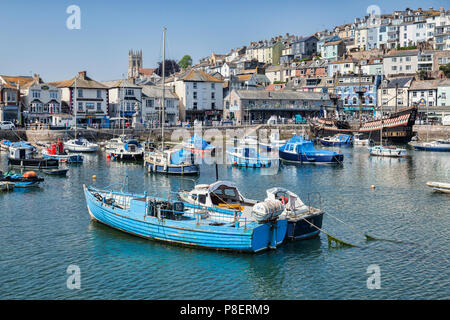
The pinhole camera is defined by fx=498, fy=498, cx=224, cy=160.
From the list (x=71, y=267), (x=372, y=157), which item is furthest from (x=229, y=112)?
(x=71, y=267)

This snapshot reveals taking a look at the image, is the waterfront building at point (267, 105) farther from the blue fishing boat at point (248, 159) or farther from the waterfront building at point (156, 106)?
the blue fishing boat at point (248, 159)

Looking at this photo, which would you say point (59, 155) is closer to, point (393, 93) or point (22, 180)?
point (22, 180)

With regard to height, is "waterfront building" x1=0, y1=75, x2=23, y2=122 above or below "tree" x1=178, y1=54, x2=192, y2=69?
below

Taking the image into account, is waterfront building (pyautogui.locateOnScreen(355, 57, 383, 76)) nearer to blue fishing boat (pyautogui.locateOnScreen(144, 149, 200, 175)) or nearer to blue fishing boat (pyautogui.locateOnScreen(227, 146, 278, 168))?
blue fishing boat (pyautogui.locateOnScreen(227, 146, 278, 168))

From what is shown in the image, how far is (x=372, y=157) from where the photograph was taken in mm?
66312

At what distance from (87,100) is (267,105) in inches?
1417

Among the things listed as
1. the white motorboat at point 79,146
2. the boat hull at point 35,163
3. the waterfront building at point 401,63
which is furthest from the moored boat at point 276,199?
the waterfront building at point 401,63

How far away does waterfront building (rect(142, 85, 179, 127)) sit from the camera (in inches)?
3734

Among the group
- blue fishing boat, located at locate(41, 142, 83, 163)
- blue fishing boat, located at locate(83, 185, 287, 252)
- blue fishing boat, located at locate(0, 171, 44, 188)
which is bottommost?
blue fishing boat, located at locate(83, 185, 287, 252)

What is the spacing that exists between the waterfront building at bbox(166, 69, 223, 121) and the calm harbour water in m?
63.8

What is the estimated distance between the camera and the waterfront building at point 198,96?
101m

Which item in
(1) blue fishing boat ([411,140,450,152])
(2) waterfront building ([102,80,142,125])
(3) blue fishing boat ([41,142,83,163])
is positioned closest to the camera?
(3) blue fishing boat ([41,142,83,163])

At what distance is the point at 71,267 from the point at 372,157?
51.1m

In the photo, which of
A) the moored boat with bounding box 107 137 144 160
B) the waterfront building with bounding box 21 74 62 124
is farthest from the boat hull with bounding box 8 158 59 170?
the waterfront building with bounding box 21 74 62 124
